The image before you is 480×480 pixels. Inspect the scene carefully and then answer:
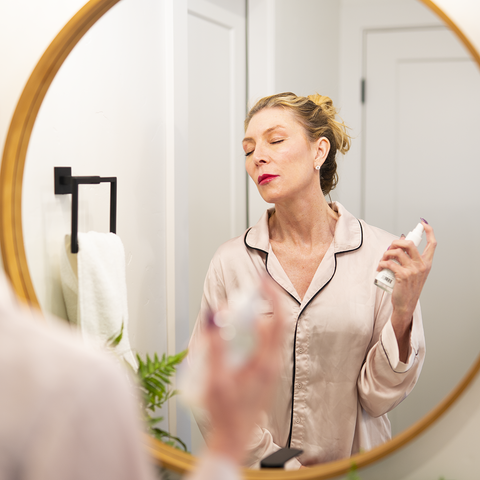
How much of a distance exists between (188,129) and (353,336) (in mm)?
421

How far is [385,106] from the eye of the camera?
702 mm

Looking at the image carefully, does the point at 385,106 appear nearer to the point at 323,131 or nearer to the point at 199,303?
the point at 323,131

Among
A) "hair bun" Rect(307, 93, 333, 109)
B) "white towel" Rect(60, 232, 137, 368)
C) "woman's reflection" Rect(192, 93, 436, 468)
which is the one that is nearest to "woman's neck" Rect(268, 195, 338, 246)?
"woman's reflection" Rect(192, 93, 436, 468)

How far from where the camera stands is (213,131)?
2.62 feet

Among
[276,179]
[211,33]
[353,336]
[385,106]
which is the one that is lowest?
[353,336]

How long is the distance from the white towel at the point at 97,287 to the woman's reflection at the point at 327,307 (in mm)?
290

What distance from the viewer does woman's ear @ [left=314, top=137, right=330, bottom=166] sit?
0.73m

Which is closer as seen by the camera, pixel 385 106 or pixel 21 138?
pixel 385 106

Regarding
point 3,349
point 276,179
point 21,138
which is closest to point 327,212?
point 276,179

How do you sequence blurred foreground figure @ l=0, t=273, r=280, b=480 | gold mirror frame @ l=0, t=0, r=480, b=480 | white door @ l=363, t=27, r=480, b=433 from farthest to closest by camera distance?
gold mirror frame @ l=0, t=0, r=480, b=480
white door @ l=363, t=27, r=480, b=433
blurred foreground figure @ l=0, t=273, r=280, b=480

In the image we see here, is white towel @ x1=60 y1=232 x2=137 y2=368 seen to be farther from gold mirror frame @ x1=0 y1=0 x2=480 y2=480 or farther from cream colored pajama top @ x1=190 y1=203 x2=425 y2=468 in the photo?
cream colored pajama top @ x1=190 y1=203 x2=425 y2=468

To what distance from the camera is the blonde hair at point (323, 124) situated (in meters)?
0.72

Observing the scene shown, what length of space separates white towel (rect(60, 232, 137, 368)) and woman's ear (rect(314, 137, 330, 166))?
395 millimetres

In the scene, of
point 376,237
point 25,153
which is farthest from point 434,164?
point 25,153
